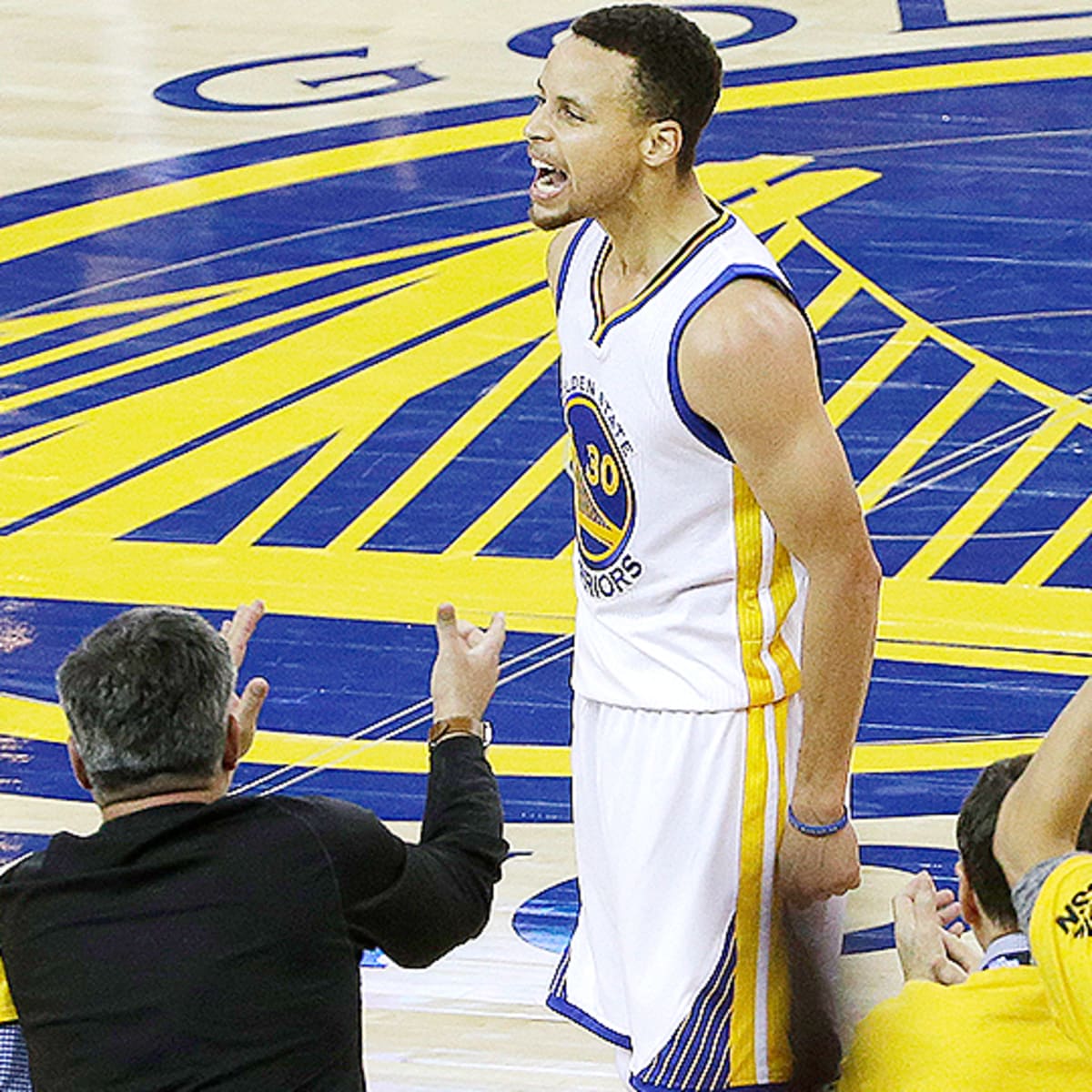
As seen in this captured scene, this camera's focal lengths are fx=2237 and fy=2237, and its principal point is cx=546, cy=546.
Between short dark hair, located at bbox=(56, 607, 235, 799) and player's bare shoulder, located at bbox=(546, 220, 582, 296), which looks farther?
player's bare shoulder, located at bbox=(546, 220, 582, 296)

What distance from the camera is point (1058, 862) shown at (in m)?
2.02

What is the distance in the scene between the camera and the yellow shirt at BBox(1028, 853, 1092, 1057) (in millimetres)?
1898

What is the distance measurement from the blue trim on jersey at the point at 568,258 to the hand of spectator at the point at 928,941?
896 mm

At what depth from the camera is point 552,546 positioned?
16.8ft

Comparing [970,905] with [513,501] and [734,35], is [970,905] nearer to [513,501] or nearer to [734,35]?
[513,501]

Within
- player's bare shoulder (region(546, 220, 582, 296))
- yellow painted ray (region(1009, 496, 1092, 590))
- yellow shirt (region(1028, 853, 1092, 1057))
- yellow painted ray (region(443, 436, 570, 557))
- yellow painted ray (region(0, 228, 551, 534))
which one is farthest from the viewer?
yellow painted ray (region(0, 228, 551, 534))

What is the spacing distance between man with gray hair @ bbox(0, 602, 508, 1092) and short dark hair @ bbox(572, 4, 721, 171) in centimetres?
82

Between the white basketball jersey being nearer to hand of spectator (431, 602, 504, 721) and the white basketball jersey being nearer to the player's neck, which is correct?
the player's neck

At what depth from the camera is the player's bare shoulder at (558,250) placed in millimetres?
2859

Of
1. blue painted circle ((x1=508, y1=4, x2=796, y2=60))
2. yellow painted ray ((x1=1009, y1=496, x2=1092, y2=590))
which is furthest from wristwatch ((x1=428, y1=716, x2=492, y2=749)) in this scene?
blue painted circle ((x1=508, y1=4, x2=796, y2=60))

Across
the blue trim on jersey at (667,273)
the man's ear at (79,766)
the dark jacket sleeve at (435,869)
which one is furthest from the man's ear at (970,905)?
the man's ear at (79,766)

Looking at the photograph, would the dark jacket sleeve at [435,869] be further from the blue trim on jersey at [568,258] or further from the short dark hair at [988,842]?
the blue trim on jersey at [568,258]

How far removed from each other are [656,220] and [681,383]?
0.74ft

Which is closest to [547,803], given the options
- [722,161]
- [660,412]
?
[660,412]
